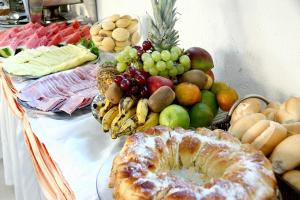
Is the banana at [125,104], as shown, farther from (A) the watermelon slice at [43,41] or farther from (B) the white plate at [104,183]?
(A) the watermelon slice at [43,41]

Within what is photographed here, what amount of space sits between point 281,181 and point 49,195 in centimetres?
63

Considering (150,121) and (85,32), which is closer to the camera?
(150,121)

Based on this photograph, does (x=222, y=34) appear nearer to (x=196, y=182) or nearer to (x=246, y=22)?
(x=246, y=22)

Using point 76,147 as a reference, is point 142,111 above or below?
above

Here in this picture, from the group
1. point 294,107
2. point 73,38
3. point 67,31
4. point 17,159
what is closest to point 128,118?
point 294,107

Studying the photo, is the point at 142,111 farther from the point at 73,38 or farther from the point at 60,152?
the point at 73,38

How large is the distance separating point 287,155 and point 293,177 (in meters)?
0.04

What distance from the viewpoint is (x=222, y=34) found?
95 centimetres

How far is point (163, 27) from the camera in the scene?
911 mm

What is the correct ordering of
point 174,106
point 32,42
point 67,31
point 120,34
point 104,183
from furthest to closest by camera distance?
1. point 67,31
2. point 32,42
3. point 120,34
4. point 174,106
5. point 104,183

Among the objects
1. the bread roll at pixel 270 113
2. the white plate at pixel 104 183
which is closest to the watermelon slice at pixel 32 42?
the white plate at pixel 104 183

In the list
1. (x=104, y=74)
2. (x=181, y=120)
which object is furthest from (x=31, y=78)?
(x=181, y=120)

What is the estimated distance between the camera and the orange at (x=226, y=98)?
77cm

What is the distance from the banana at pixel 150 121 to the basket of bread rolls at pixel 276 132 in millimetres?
130
